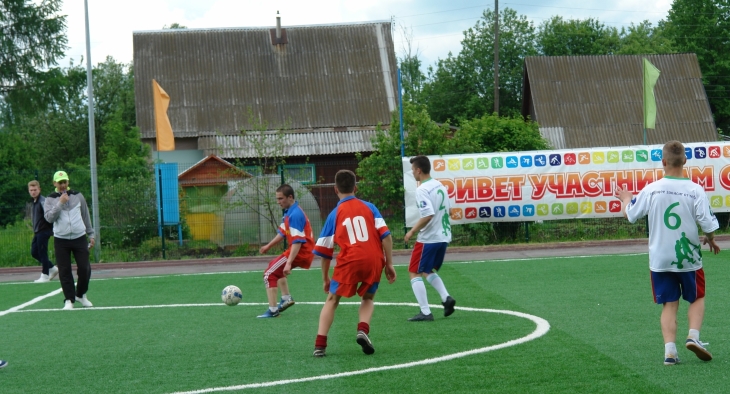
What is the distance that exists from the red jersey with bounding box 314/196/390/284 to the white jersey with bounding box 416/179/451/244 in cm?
210

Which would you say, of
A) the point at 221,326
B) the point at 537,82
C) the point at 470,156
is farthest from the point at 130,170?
the point at 537,82

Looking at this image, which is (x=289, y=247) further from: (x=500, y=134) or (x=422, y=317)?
(x=500, y=134)

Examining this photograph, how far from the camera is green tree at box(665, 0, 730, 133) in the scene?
54938mm

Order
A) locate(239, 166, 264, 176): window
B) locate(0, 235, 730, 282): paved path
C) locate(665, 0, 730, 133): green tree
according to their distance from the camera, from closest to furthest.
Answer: locate(0, 235, 730, 282): paved path, locate(239, 166, 264, 176): window, locate(665, 0, 730, 133): green tree

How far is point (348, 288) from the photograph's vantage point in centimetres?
757

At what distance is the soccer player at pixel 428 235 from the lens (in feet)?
31.9

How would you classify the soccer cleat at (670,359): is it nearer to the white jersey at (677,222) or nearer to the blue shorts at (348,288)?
the white jersey at (677,222)

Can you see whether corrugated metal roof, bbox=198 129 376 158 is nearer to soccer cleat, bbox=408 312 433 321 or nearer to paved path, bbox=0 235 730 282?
paved path, bbox=0 235 730 282

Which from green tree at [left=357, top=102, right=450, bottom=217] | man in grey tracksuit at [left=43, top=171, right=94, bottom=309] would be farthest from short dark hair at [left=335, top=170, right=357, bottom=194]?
green tree at [left=357, top=102, right=450, bottom=217]

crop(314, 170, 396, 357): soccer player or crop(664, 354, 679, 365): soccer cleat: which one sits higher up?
crop(314, 170, 396, 357): soccer player

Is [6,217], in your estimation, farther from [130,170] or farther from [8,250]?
[130,170]

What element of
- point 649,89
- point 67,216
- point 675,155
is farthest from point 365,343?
point 649,89

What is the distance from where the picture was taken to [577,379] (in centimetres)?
626

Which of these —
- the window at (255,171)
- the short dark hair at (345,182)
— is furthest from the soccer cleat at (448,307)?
the window at (255,171)
